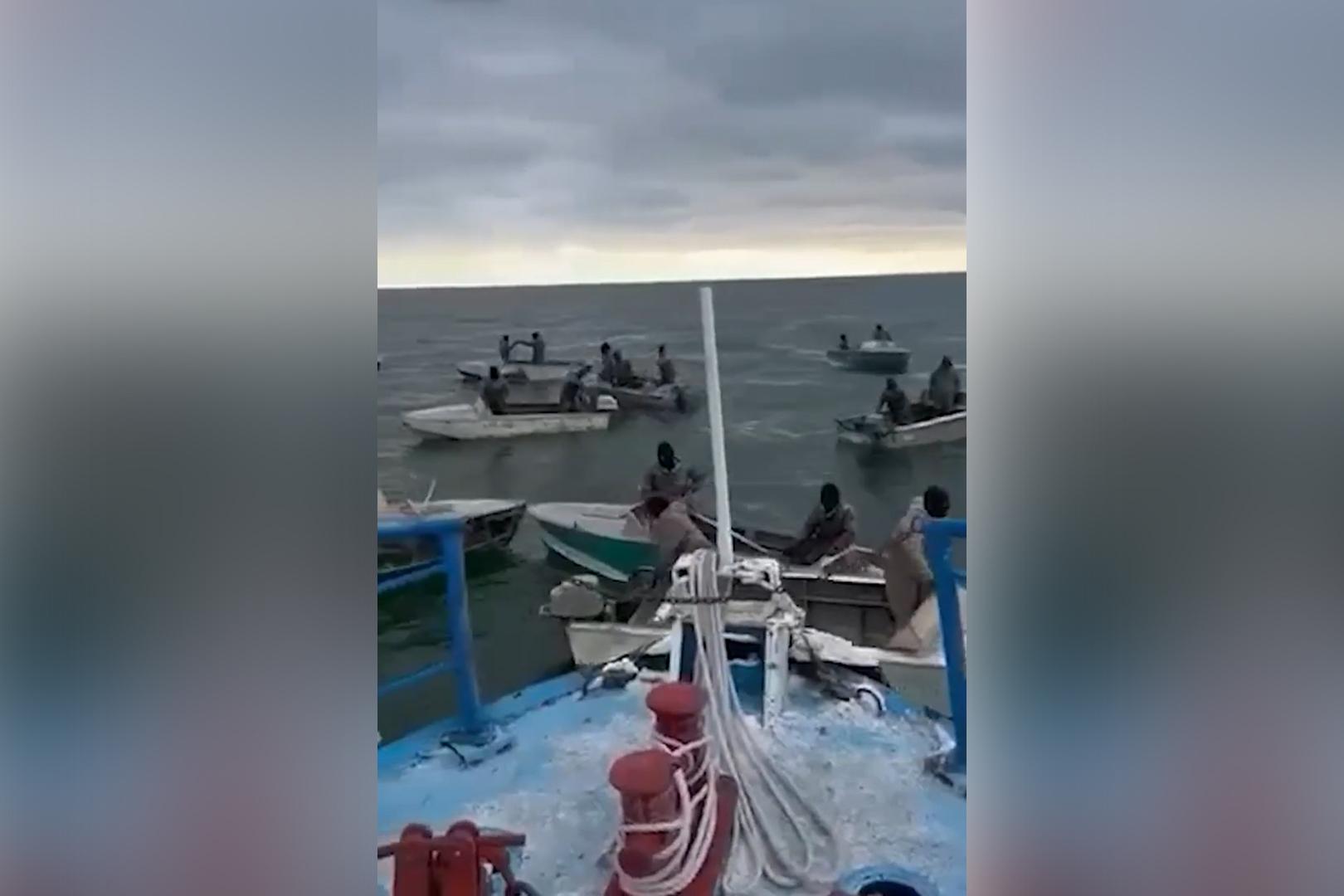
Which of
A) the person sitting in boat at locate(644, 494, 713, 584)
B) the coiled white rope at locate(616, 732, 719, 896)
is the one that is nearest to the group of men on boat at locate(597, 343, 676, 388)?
the person sitting in boat at locate(644, 494, 713, 584)

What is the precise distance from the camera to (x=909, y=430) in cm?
119

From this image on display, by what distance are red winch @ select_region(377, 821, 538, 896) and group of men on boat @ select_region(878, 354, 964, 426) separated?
57cm

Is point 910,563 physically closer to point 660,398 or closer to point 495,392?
point 660,398

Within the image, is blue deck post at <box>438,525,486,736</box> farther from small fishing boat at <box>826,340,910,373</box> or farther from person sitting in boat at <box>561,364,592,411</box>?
small fishing boat at <box>826,340,910,373</box>

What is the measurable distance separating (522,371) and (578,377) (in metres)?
0.06

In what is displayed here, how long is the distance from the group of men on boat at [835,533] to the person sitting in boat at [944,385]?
8 centimetres

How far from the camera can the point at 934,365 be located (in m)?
1.19

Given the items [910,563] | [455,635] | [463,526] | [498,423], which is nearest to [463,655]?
[455,635]
